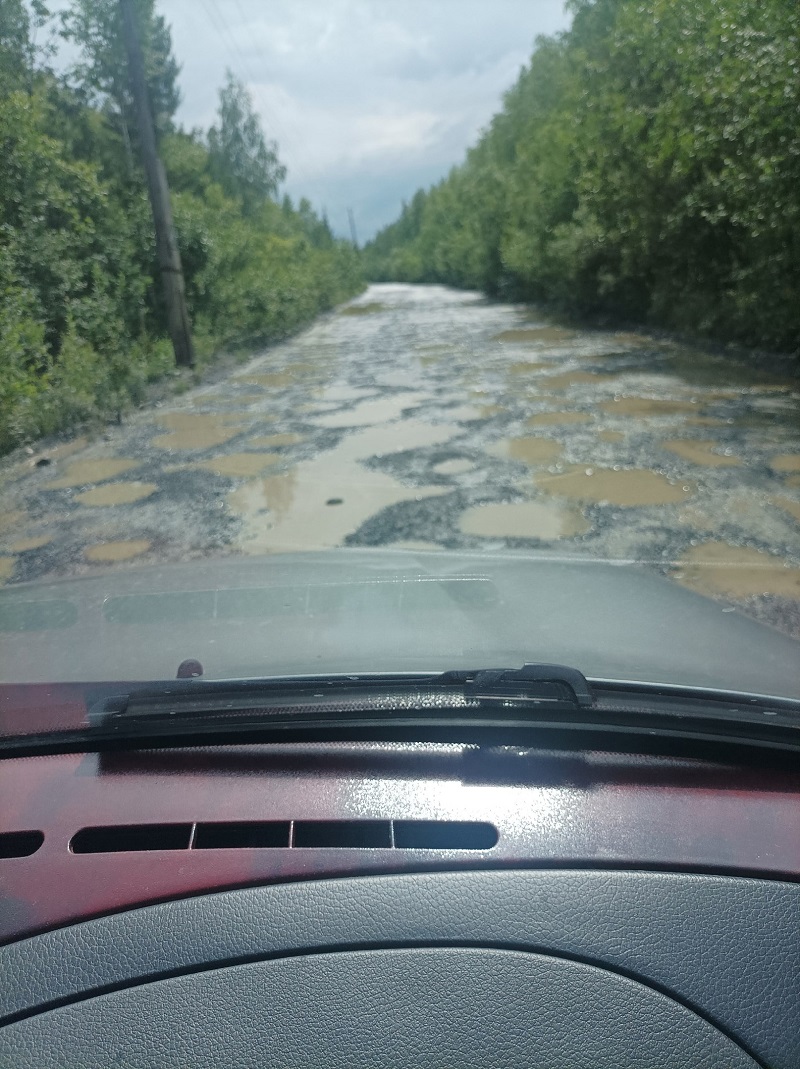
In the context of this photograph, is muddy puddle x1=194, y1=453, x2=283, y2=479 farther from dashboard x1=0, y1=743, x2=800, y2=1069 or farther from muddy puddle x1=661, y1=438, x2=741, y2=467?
dashboard x1=0, y1=743, x2=800, y2=1069

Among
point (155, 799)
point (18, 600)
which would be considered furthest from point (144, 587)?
point (155, 799)

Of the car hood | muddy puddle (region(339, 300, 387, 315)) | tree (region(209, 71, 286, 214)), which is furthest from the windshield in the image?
tree (region(209, 71, 286, 214))

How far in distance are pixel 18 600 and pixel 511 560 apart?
5.53 feet

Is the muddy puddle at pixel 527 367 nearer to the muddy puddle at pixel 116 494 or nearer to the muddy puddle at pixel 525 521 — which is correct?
the muddy puddle at pixel 116 494

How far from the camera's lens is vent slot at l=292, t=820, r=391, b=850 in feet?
5.17

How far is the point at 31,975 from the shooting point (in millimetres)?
1360

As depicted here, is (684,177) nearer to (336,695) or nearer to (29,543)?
(29,543)

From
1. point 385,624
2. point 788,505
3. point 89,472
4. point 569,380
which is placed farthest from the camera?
point 569,380

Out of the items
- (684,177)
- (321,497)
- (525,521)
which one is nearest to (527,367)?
(684,177)

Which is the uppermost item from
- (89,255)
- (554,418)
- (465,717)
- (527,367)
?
(89,255)

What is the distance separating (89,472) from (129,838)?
698cm

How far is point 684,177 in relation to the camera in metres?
14.4

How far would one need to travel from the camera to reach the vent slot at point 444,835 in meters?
1.56

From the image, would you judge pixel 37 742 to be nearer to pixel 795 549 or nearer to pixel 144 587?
pixel 144 587
